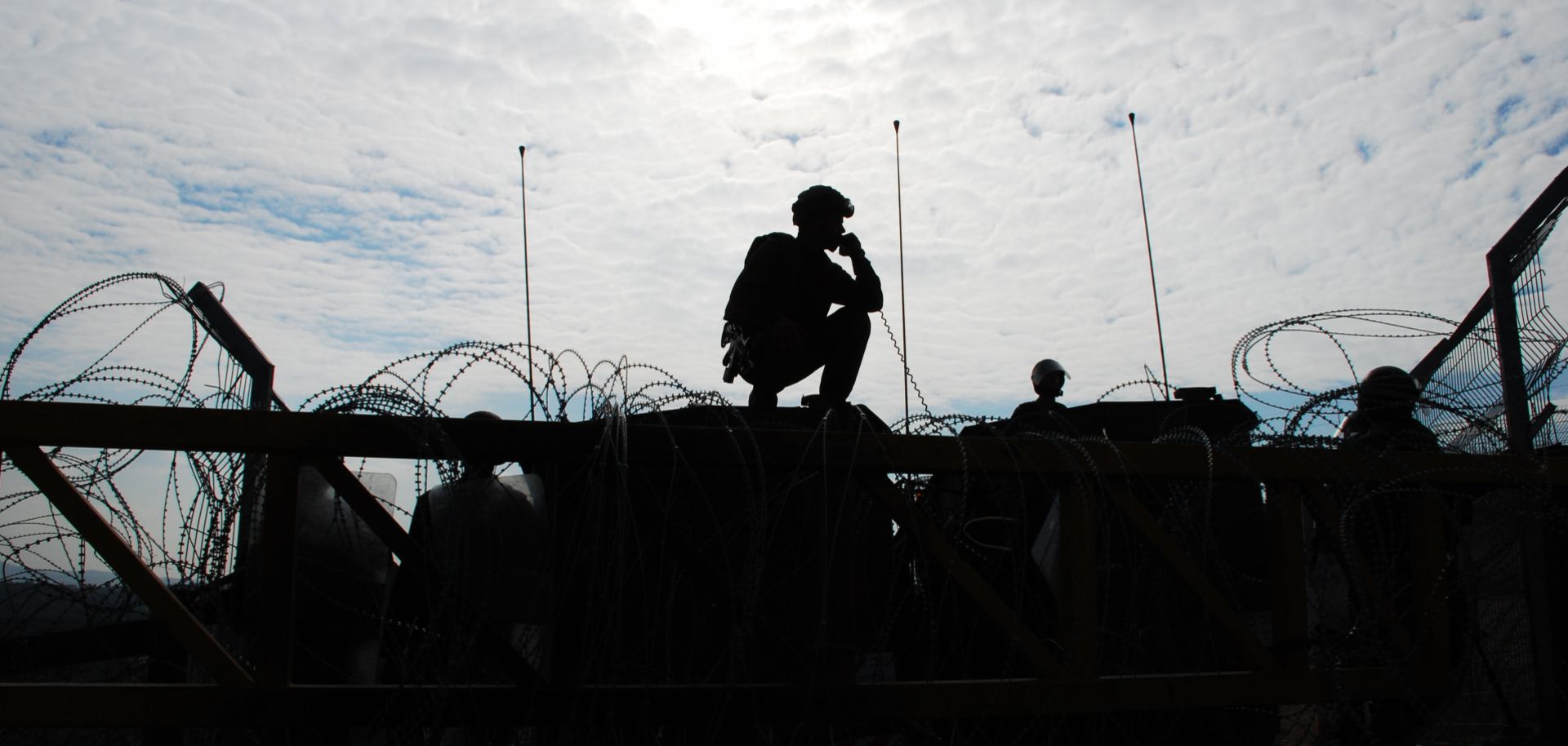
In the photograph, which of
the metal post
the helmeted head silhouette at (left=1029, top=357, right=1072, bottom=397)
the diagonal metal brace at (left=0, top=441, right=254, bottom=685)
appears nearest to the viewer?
the diagonal metal brace at (left=0, top=441, right=254, bottom=685)

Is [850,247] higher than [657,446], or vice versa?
[850,247]

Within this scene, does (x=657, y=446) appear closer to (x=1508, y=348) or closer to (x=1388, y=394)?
(x=1388, y=394)

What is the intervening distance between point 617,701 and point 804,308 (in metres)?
2.30

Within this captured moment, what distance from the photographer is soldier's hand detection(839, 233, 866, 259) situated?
541cm

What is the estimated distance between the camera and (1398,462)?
4.32m

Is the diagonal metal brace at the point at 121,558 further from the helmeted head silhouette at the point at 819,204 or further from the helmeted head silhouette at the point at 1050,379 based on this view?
the helmeted head silhouette at the point at 1050,379

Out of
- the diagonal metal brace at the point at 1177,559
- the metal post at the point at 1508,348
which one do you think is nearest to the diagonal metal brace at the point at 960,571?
the diagonal metal brace at the point at 1177,559

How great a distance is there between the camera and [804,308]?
17.6 ft

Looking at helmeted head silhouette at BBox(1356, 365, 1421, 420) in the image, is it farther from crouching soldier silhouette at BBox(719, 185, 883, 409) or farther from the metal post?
crouching soldier silhouette at BBox(719, 185, 883, 409)

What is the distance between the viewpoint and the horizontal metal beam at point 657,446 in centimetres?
336

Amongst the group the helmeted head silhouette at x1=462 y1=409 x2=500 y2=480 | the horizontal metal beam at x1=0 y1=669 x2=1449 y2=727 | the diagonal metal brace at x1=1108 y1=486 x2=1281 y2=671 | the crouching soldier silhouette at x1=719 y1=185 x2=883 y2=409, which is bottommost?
the horizontal metal beam at x1=0 y1=669 x2=1449 y2=727

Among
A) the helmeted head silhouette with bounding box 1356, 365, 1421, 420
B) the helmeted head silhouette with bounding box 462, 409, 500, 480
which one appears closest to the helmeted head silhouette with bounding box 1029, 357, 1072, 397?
the helmeted head silhouette with bounding box 1356, 365, 1421, 420

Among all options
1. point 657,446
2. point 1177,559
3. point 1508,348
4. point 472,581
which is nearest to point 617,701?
point 472,581

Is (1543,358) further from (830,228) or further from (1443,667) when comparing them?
(830,228)
